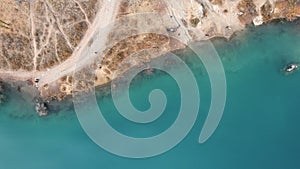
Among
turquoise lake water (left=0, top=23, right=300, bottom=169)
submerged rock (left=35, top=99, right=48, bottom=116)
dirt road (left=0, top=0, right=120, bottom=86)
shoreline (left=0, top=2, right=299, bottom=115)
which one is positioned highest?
dirt road (left=0, top=0, right=120, bottom=86)

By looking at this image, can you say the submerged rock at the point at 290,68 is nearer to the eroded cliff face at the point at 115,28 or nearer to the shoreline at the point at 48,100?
the eroded cliff face at the point at 115,28

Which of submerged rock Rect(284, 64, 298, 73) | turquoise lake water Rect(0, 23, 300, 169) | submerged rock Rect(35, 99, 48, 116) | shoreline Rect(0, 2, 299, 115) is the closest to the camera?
shoreline Rect(0, 2, 299, 115)

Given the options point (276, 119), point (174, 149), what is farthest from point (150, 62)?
point (276, 119)

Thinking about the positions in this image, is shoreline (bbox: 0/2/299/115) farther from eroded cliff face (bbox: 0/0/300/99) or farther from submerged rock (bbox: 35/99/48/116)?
submerged rock (bbox: 35/99/48/116)

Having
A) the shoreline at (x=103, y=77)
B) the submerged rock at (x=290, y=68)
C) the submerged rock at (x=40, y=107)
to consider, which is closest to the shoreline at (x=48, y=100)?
the shoreline at (x=103, y=77)

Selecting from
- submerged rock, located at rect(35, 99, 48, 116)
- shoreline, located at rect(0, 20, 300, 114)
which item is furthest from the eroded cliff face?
submerged rock, located at rect(35, 99, 48, 116)

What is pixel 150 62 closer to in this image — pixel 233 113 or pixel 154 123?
pixel 154 123

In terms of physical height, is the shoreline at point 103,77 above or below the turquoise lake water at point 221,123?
above
